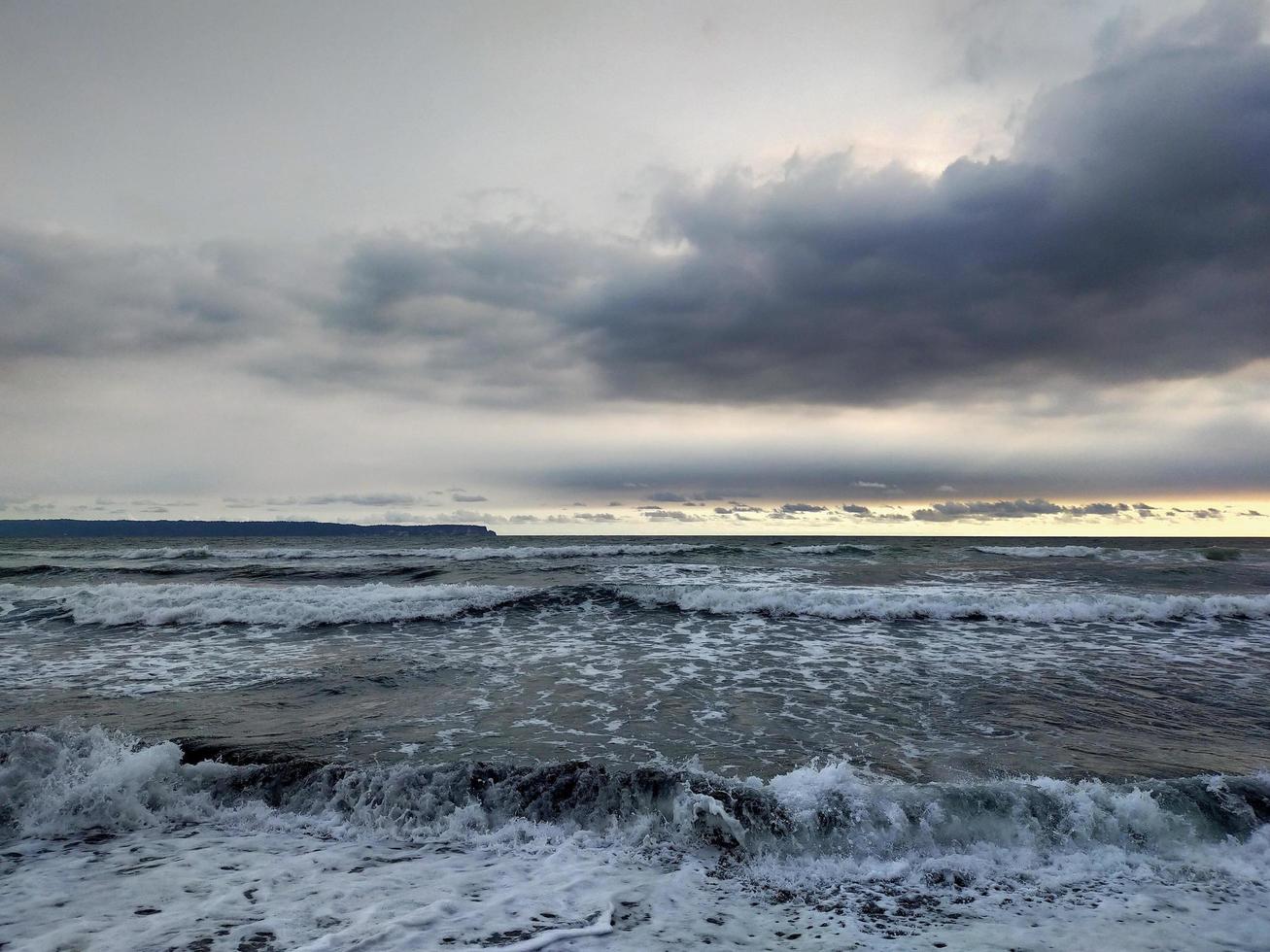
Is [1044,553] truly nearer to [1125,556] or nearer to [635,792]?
[1125,556]

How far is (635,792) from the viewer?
6.53 meters

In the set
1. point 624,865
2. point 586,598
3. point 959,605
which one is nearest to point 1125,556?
point 959,605

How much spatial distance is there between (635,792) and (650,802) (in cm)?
20

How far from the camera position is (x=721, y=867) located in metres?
5.40

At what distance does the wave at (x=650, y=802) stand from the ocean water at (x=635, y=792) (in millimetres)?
30

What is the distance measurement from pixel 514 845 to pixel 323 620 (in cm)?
1494

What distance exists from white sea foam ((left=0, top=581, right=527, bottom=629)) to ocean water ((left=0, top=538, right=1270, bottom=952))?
299cm

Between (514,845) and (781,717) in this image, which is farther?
(781,717)

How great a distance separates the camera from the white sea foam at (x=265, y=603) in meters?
18.6

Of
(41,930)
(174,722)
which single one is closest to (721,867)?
(41,930)

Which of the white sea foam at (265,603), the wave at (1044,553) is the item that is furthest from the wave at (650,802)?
the wave at (1044,553)

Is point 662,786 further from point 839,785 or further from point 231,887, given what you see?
point 231,887

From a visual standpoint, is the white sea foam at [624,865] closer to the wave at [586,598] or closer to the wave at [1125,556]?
the wave at [586,598]

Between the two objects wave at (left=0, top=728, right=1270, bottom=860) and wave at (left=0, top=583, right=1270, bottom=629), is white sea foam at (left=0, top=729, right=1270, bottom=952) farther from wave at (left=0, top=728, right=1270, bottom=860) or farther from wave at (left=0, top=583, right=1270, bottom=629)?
wave at (left=0, top=583, right=1270, bottom=629)
